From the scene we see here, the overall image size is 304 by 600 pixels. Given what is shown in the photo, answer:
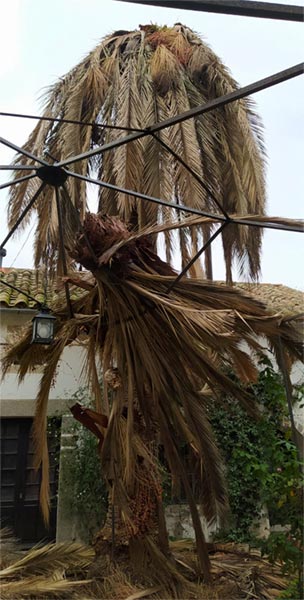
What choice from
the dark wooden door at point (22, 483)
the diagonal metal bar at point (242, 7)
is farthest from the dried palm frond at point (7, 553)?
the diagonal metal bar at point (242, 7)

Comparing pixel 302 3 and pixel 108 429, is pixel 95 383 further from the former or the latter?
pixel 302 3

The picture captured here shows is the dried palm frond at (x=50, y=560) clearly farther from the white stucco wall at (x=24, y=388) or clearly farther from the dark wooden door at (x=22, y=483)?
the white stucco wall at (x=24, y=388)

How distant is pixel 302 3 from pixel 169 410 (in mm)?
3211

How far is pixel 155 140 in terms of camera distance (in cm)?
534

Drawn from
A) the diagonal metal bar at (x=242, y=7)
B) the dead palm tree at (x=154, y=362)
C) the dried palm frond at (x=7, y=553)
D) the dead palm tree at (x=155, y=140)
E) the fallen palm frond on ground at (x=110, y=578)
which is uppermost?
the dead palm tree at (x=155, y=140)

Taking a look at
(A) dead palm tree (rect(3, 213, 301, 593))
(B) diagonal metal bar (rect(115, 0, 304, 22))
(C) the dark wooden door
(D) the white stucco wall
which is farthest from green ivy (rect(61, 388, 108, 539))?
(B) diagonal metal bar (rect(115, 0, 304, 22))

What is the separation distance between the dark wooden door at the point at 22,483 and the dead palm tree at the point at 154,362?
117 inches

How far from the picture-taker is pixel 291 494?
364cm

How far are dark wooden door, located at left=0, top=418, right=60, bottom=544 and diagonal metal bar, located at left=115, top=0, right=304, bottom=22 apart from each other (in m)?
6.02

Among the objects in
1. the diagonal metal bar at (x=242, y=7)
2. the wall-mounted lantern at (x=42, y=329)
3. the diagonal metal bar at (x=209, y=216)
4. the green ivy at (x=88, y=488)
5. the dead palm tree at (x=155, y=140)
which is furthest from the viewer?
the green ivy at (x=88, y=488)

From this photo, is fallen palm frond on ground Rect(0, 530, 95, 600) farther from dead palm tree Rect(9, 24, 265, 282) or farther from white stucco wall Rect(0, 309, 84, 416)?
dead palm tree Rect(9, 24, 265, 282)

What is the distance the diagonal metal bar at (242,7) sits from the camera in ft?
5.66

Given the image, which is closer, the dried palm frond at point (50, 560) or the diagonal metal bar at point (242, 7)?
the diagonal metal bar at point (242, 7)

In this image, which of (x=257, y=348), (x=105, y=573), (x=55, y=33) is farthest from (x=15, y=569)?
(x=55, y=33)
